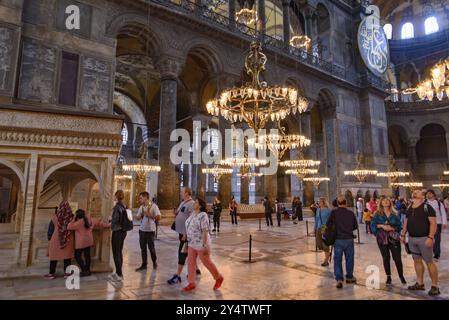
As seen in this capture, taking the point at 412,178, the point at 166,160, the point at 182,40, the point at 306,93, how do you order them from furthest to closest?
the point at 412,178 → the point at 306,93 → the point at 182,40 → the point at 166,160

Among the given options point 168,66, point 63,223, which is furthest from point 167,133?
point 63,223

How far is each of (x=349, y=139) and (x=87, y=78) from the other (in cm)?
1691

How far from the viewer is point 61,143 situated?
455cm

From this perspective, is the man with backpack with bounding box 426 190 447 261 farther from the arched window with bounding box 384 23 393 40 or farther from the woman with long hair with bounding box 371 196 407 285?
the arched window with bounding box 384 23 393 40

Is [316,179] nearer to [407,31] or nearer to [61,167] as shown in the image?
[61,167]

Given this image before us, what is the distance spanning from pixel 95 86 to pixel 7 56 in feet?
8.92

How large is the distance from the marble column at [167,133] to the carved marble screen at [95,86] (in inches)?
97.3

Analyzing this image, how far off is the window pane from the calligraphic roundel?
1942 cm

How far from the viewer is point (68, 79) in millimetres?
10625

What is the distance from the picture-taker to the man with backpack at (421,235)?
359cm

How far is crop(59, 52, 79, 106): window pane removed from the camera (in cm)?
1048

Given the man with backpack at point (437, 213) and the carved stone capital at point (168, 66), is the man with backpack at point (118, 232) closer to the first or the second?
the man with backpack at point (437, 213)

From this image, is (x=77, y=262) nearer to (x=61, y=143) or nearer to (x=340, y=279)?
(x=61, y=143)
